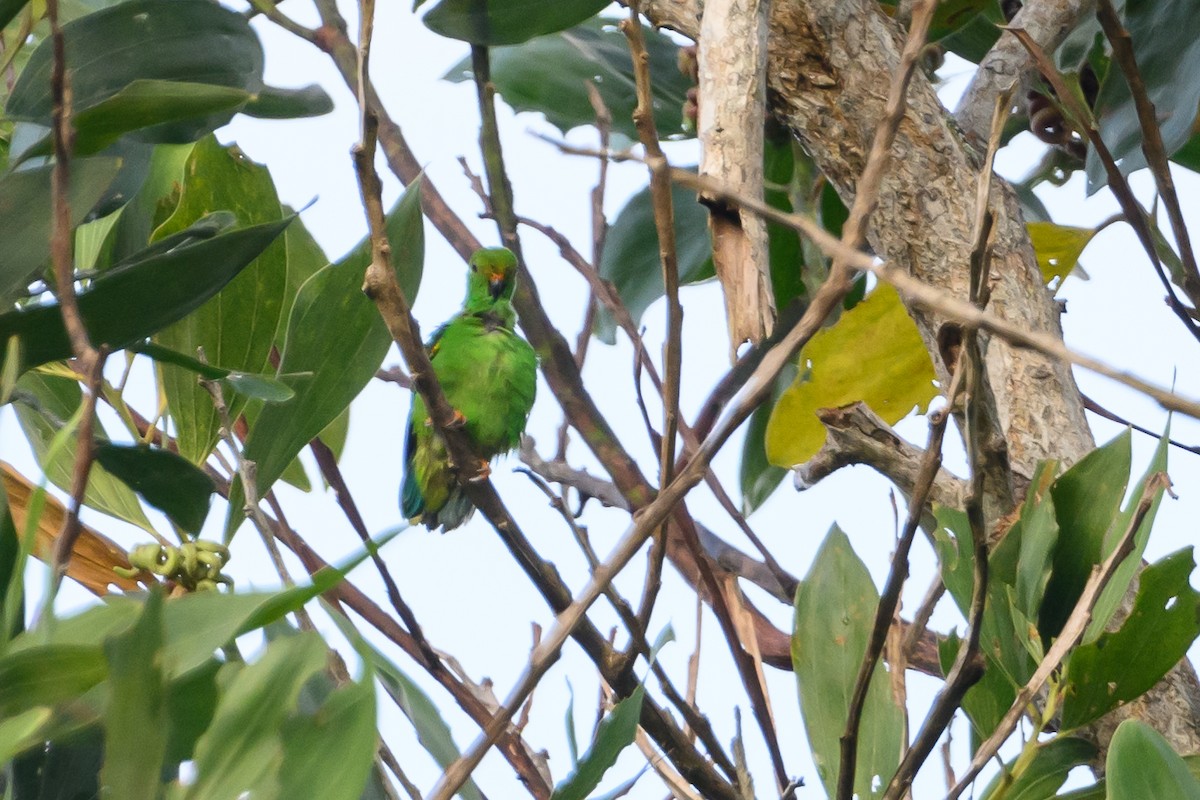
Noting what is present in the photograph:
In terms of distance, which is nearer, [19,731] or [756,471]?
[19,731]

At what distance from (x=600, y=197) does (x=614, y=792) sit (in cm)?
105

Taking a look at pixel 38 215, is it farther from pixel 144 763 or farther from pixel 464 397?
pixel 464 397

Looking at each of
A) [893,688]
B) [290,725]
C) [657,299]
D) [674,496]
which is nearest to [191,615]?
[290,725]

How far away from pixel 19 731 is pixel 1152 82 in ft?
6.53

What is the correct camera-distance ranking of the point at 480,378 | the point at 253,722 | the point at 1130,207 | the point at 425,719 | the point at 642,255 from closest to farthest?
the point at 253,722
the point at 425,719
the point at 1130,207
the point at 642,255
the point at 480,378

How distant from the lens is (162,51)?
159cm

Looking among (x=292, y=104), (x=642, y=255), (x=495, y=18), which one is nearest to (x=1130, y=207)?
(x=495, y=18)

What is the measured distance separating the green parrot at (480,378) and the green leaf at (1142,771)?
2623 mm

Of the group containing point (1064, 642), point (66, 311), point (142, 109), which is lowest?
point (1064, 642)

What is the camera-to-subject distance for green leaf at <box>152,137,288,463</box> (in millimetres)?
Answer: 1770

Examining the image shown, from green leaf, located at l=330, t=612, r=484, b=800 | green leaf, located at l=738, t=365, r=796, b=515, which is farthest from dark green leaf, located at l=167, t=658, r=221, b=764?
green leaf, located at l=738, t=365, r=796, b=515

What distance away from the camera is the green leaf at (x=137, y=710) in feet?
2.84

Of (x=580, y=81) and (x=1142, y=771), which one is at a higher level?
(x=580, y=81)

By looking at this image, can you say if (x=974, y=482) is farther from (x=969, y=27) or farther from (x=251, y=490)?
(x=969, y=27)
